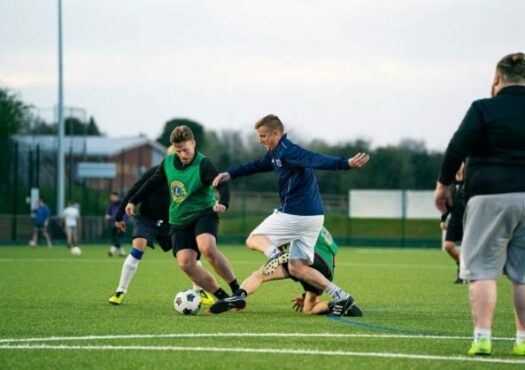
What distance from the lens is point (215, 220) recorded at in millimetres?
11711

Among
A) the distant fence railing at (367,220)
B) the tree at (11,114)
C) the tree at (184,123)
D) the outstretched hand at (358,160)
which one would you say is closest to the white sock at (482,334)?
the outstretched hand at (358,160)

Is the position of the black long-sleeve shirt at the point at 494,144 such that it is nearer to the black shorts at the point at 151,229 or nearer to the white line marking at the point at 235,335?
the white line marking at the point at 235,335

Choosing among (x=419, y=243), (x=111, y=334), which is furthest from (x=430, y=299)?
(x=419, y=243)

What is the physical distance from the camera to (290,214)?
11.1m

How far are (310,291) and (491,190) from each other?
453 cm

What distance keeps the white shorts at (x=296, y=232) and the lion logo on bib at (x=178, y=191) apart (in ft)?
3.46

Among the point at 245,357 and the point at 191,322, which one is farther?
the point at 191,322

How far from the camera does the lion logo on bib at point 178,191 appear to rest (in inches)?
456

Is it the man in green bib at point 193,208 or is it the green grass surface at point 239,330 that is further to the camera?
the man in green bib at point 193,208

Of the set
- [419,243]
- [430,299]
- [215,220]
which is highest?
[215,220]

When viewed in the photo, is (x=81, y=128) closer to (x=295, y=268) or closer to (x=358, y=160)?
(x=295, y=268)

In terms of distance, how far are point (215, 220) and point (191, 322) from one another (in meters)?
1.86

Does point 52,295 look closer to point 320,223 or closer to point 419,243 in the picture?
point 320,223

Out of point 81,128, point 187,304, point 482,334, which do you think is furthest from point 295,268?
point 81,128
